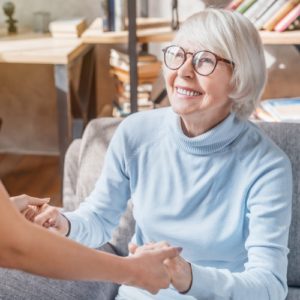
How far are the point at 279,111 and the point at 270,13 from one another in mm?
394

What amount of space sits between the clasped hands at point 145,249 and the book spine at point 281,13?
143 centimetres

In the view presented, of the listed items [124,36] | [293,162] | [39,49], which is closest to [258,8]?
[124,36]

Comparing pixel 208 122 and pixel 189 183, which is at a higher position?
pixel 208 122

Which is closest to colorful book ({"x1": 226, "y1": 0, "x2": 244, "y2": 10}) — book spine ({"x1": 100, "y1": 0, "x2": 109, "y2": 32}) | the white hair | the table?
book spine ({"x1": 100, "y1": 0, "x2": 109, "y2": 32})

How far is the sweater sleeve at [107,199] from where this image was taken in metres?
1.51

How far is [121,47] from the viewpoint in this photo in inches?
124

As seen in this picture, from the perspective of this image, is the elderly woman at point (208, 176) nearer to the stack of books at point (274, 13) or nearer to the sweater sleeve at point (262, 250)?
the sweater sleeve at point (262, 250)

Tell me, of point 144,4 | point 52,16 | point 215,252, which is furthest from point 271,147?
point 52,16

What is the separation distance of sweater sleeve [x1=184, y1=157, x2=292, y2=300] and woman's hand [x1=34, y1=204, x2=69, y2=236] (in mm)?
345

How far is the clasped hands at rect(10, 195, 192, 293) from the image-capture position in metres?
1.14

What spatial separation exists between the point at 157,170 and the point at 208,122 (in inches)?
6.6

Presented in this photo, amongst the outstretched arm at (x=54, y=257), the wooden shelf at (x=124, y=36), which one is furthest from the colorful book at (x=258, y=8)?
the outstretched arm at (x=54, y=257)

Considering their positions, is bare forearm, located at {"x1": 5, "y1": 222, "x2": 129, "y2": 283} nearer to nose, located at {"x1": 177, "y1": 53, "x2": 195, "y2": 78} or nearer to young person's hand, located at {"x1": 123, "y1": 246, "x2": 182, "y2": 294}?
young person's hand, located at {"x1": 123, "y1": 246, "x2": 182, "y2": 294}

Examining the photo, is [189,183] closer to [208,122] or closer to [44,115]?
[208,122]
